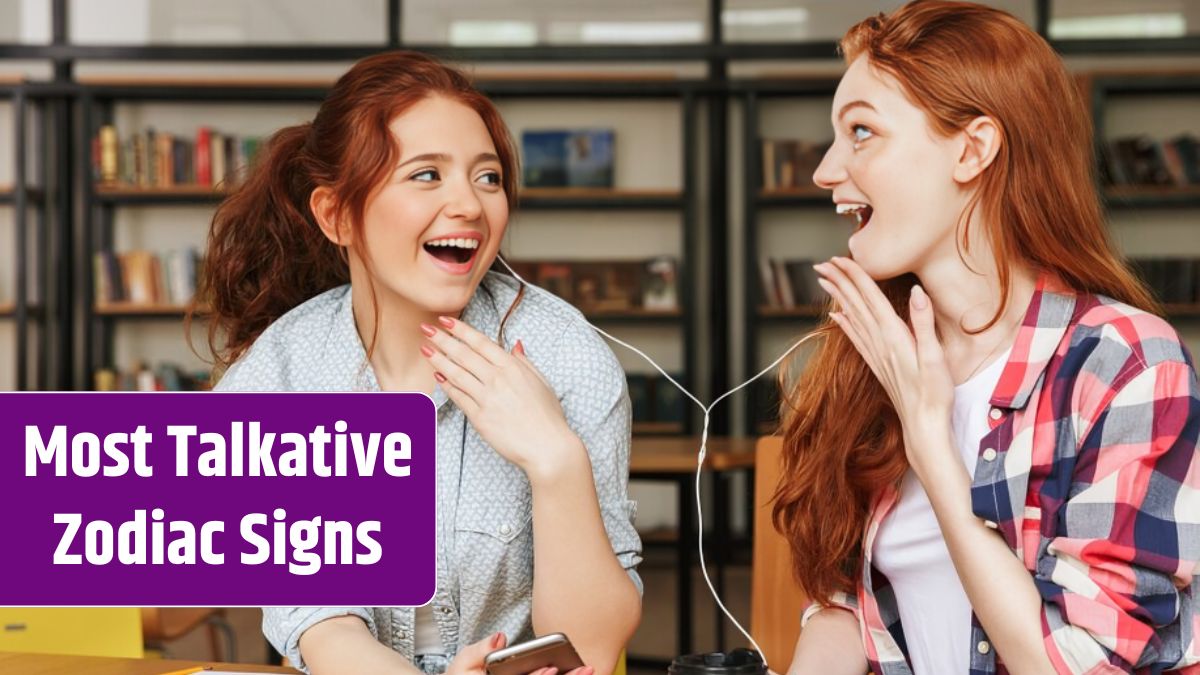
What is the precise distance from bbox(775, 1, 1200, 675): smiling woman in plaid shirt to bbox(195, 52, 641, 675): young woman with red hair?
308 mm

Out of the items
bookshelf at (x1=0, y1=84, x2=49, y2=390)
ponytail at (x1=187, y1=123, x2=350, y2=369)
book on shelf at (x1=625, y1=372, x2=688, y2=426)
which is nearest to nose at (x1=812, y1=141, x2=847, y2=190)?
ponytail at (x1=187, y1=123, x2=350, y2=369)

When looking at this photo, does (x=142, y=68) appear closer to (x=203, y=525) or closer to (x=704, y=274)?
(x=704, y=274)

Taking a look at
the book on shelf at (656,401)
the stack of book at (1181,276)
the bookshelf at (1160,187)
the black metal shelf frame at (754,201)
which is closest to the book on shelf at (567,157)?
the black metal shelf frame at (754,201)

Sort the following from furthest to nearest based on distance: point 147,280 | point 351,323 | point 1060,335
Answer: point 147,280
point 351,323
point 1060,335

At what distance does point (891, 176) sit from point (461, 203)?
0.49m

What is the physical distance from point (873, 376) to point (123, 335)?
533 centimetres

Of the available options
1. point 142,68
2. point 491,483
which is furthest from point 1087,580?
point 142,68

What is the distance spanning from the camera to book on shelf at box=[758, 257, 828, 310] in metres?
5.86

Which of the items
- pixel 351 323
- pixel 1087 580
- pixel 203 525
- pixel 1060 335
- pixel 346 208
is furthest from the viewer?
pixel 351 323

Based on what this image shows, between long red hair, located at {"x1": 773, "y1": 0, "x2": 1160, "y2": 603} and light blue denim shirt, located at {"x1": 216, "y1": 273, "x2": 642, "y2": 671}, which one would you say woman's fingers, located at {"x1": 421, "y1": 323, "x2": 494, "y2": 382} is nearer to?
light blue denim shirt, located at {"x1": 216, "y1": 273, "x2": 642, "y2": 671}

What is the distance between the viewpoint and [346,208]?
1470mm

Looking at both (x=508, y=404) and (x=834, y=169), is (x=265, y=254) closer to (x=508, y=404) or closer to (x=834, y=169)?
(x=508, y=404)

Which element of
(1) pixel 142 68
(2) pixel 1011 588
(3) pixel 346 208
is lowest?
(2) pixel 1011 588

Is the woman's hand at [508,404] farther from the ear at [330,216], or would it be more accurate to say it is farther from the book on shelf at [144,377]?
the book on shelf at [144,377]
